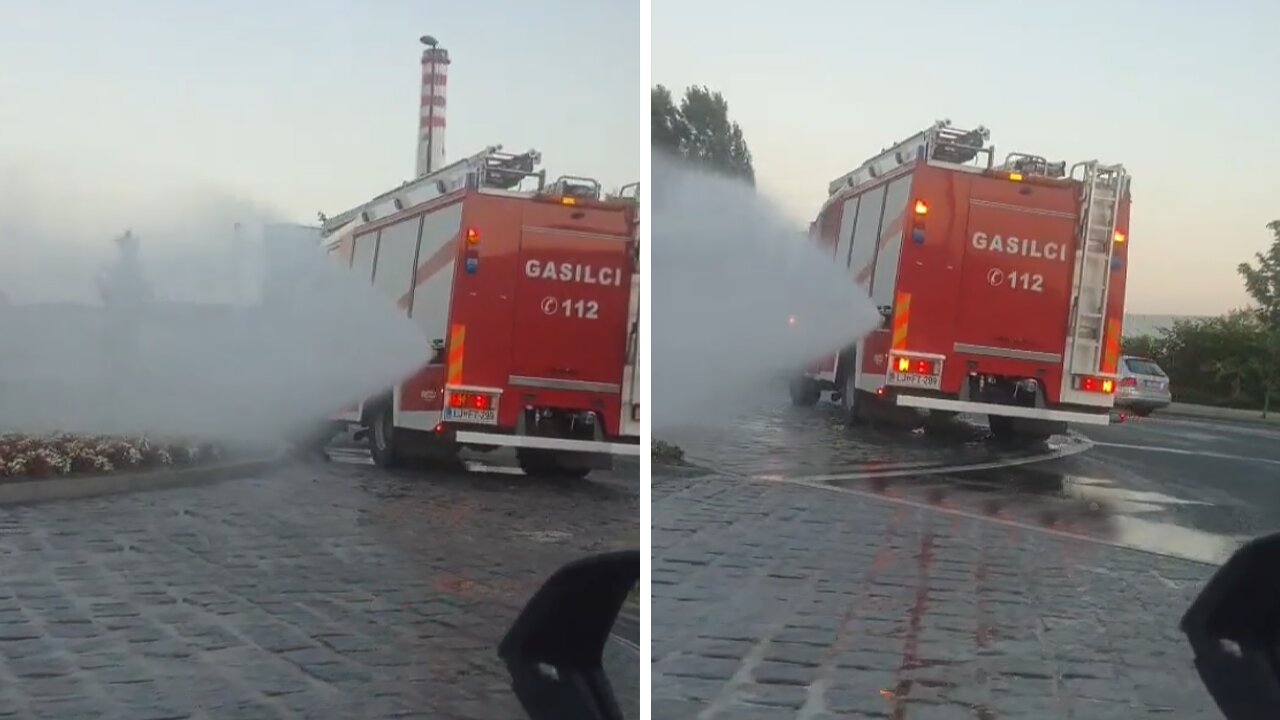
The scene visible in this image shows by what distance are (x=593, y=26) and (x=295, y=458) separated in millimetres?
964

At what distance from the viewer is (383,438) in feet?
6.41

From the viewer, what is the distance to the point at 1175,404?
6.97 feet

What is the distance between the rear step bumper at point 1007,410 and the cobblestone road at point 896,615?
200 millimetres

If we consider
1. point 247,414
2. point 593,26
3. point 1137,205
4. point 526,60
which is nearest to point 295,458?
point 247,414

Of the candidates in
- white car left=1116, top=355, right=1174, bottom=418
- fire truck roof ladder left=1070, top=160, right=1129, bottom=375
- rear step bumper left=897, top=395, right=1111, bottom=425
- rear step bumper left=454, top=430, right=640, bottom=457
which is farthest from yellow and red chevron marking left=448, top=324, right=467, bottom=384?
white car left=1116, top=355, right=1174, bottom=418

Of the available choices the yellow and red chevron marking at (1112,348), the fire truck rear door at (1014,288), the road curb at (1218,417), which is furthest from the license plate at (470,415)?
the road curb at (1218,417)

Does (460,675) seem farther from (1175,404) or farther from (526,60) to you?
(1175,404)

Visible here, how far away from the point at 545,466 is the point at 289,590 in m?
0.52

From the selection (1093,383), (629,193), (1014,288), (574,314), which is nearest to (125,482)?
(574,314)

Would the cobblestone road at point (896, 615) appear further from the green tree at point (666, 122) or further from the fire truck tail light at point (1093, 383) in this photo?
the green tree at point (666, 122)

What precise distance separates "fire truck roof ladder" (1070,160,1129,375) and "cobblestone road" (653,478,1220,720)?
14.2 inches

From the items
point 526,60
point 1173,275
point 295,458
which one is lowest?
point 295,458

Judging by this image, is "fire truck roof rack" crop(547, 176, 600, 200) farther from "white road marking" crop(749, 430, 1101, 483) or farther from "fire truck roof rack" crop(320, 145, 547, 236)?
"white road marking" crop(749, 430, 1101, 483)

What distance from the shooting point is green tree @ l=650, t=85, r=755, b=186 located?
2.06m
